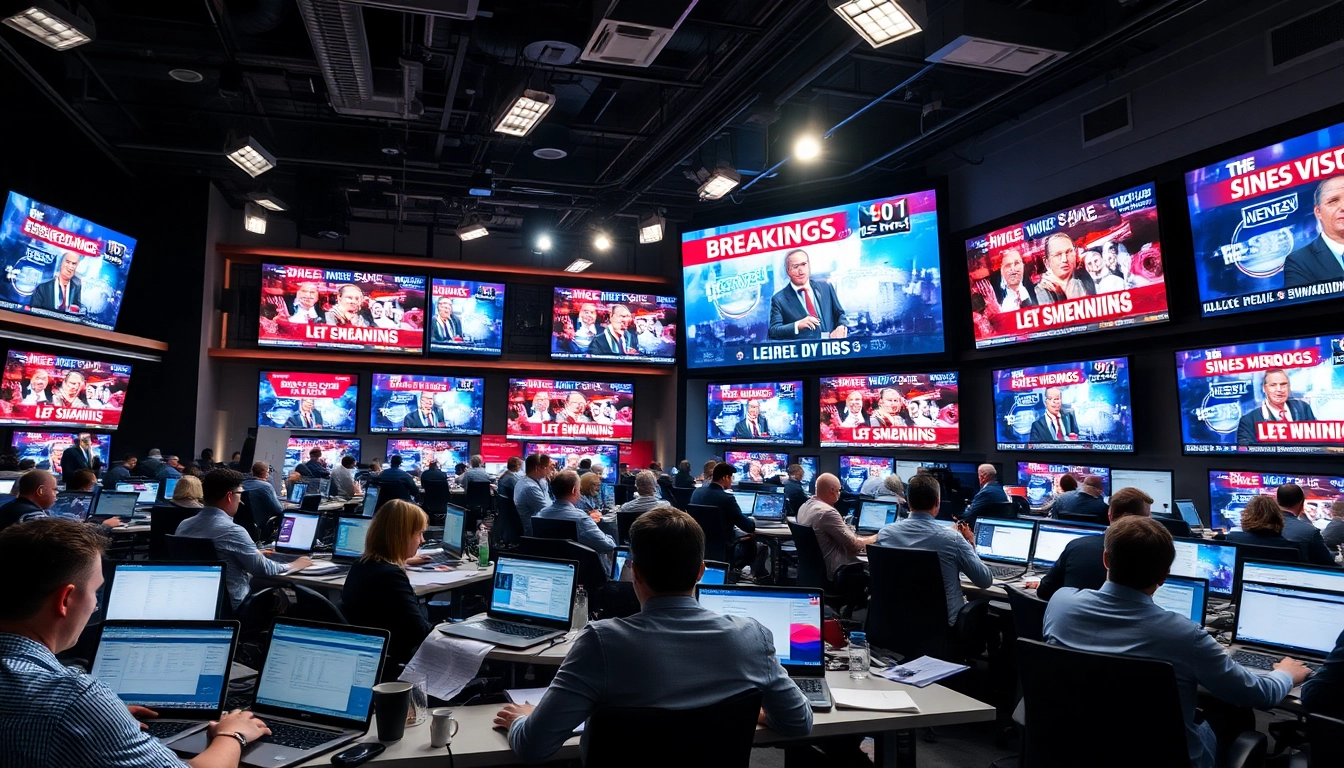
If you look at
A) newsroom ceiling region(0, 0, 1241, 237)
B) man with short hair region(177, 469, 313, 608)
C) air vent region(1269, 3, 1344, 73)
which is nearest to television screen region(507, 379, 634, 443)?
newsroom ceiling region(0, 0, 1241, 237)

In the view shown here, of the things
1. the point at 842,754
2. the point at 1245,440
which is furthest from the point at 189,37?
the point at 1245,440

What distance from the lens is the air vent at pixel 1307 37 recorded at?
6855 millimetres

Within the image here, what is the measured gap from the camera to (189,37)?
859 centimetres

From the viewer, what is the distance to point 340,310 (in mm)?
13789

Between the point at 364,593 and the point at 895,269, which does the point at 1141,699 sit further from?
the point at 895,269

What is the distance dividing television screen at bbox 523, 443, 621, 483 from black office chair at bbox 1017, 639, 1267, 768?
12.7 metres

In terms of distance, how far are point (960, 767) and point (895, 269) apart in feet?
26.2

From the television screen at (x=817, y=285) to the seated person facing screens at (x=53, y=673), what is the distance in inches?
397

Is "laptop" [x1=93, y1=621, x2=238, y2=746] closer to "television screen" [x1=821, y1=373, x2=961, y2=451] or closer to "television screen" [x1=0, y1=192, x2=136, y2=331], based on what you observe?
"television screen" [x1=0, y1=192, x2=136, y2=331]

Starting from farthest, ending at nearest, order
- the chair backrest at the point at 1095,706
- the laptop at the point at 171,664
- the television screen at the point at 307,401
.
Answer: the television screen at the point at 307,401
the laptop at the point at 171,664
the chair backrest at the point at 1095,706

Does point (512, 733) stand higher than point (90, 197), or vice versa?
point (90, 197)

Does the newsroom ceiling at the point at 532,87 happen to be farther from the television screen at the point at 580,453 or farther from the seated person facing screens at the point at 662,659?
the seated person facing screens at the point at 662,659

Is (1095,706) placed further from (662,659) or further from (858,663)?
(662,659)

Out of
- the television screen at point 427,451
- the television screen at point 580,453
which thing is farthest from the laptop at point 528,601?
the television screen at point 580,453
